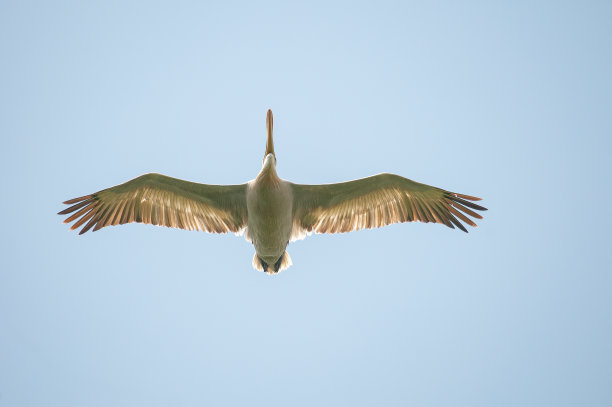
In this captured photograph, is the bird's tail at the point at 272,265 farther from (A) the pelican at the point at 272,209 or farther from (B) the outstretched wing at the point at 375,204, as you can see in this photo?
(B) the outstretched wing at the point at 375,204

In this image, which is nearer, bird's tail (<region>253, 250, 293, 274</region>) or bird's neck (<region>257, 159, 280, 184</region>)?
bird's neck (<region>257, 159, 280, 184</region>)

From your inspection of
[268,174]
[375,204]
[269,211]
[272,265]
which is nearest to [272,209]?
[269,211]

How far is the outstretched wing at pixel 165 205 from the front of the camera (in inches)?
301

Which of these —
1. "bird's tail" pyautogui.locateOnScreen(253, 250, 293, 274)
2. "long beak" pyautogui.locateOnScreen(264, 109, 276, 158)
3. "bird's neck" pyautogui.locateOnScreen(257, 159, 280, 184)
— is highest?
"long beak" pyautogui.locateOnScreen(264, 109, 276, 158)

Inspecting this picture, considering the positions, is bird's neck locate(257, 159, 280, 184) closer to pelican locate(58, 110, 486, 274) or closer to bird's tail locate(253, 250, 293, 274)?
pelican locate(58, 110, 486, 274)

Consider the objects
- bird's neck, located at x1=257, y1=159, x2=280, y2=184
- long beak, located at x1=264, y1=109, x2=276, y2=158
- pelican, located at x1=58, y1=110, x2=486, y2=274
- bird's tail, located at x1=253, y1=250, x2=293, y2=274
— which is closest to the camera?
bird's neck, located at x1=257, y1=159, x2=280, y2=184

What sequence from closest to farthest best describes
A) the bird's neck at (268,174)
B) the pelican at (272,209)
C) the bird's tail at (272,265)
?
1. the bird's neck at (268,174)
2. the pelican at (272,209)
3. the bird's tail at (272,265)

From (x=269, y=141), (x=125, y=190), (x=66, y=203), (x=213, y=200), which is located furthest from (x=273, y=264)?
(x=66, y=203)

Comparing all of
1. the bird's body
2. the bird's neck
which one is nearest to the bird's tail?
the bird's body

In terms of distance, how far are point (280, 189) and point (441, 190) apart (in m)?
2.26

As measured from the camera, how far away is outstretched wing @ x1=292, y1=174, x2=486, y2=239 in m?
7.74

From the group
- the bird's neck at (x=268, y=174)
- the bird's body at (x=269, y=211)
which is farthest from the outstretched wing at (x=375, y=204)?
the bird's neck at (x=268, y=174)

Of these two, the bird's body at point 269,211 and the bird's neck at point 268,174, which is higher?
the bird's neck at point 268,174

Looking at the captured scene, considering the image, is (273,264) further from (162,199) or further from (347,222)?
(162,199)
